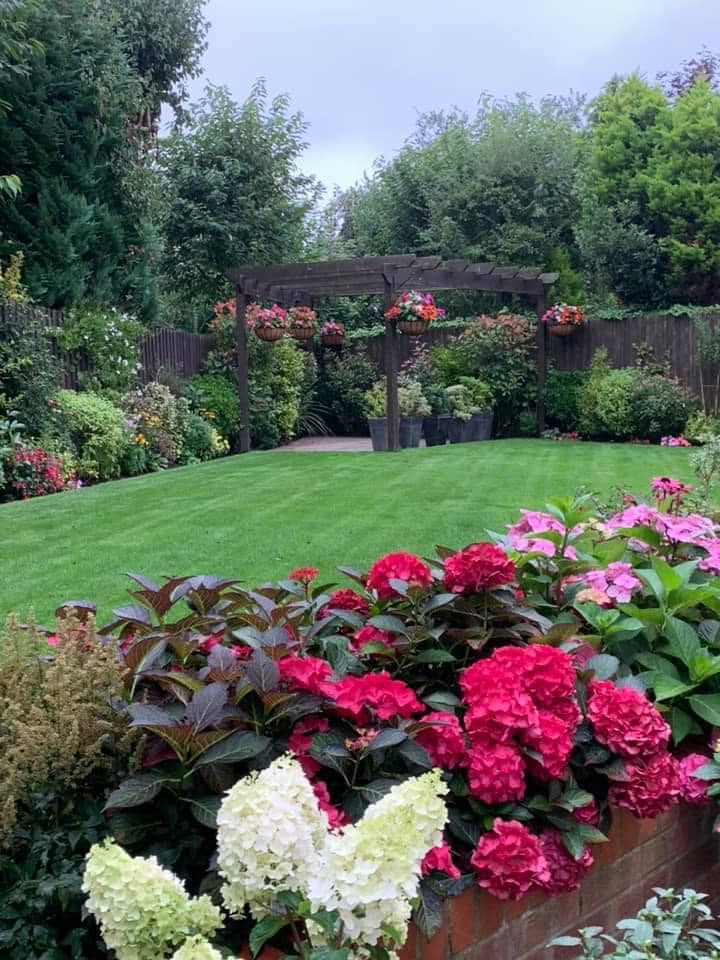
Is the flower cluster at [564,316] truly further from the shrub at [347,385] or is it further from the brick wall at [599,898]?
the brick wall at [599,898]

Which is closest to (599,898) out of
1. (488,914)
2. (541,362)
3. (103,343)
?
(488,914)

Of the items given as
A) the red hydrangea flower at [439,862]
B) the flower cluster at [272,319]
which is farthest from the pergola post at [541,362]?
the red hydrangea flower at [439,862]

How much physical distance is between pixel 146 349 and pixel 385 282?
332 centimetres

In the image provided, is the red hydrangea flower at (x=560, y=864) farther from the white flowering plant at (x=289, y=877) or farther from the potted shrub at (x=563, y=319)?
the potted shrub at (x=563, y=319)

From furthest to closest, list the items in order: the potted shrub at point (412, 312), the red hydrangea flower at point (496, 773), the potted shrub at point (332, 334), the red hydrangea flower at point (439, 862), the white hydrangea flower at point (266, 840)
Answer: the potted shrub at point (332, 334), the potted shrub at point (412, 312), the red hydrangea flower at point (496, 773), the red hydrangea flower at point (439, 862), the white hydrangea flower at point (266, 840)

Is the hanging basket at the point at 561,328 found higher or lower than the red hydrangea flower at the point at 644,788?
higher

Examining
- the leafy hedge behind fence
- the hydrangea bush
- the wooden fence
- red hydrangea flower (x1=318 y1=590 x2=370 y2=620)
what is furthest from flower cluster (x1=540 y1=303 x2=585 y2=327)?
red hydrangea flower (x1=318 y1=590 x2=370 y2=620)

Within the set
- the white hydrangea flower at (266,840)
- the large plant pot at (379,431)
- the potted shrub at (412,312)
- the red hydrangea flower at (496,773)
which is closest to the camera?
the white hydrangea flower at (266,840)

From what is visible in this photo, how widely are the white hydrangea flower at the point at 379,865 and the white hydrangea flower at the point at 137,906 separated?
19 centimetres

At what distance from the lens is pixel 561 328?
44.7 ft

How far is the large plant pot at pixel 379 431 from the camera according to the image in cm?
1154

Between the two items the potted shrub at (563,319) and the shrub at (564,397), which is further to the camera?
the shrub at (564,397)

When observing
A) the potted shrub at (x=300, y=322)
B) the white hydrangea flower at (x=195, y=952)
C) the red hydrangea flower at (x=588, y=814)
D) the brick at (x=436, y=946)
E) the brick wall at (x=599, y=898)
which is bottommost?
the brick wall at (x=599, y=898)

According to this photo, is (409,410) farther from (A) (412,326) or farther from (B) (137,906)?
(B) (137,906)
